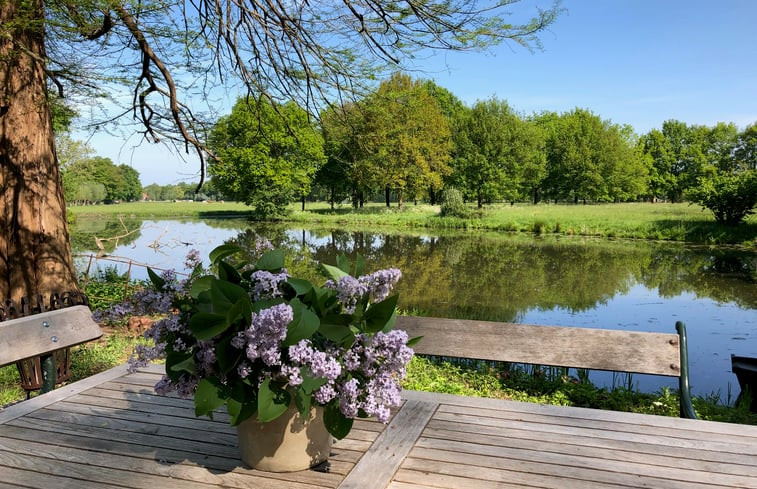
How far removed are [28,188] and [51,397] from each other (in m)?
3.95

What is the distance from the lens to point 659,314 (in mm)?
9883

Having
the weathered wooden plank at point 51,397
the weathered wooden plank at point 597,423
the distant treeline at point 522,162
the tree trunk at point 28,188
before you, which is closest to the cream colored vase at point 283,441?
the weathered wooden plank at point 597,423

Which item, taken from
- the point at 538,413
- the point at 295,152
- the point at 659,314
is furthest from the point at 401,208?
the point at 538,413

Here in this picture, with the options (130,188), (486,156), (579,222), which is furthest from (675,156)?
(130,188)

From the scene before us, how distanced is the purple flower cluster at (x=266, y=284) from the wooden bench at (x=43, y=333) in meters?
1.47

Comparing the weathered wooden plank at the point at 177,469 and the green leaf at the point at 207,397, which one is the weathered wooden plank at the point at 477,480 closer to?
the weathered wooden plank at the point at 177,469

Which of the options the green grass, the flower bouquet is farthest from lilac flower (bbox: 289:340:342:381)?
the green grass

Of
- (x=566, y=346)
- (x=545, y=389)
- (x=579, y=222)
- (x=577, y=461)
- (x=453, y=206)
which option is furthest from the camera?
(x=453, y=206)

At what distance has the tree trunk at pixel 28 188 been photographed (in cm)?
514

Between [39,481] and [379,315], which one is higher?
[379,315]

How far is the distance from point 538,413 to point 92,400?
190 cm

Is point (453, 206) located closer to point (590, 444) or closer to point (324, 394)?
point (590, 444)

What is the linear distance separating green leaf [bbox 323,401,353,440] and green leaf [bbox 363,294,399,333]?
24 centimetres

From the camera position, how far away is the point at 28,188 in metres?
5.31
